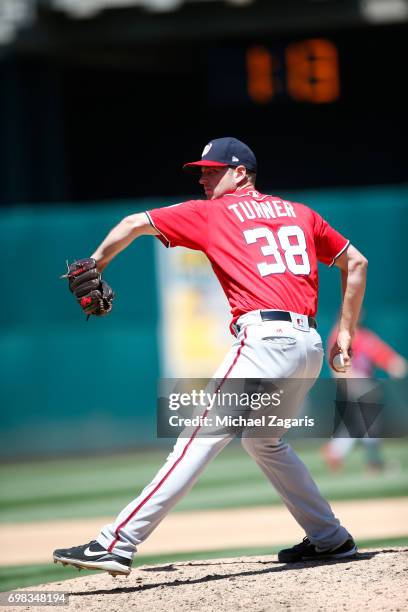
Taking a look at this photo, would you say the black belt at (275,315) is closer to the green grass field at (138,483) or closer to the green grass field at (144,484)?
the green grass field at (144,484)

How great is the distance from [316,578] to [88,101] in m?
11.6

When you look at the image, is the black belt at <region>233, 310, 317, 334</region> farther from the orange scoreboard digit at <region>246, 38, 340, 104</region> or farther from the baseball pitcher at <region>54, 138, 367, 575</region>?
the orange scoreboard digit at <region>246, 38, 340, 104</region>

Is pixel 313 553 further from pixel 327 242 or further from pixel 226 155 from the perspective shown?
pixel 226 155

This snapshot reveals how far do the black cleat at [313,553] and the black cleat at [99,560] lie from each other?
2.73 feet

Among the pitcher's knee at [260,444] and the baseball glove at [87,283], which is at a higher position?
the baseball glove at [87,283]

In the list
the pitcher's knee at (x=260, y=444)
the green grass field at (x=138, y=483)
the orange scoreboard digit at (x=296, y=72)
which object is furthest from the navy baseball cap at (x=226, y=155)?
the orange scoreboard digit at (x=296, y=72)

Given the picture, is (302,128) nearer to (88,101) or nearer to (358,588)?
(88,101)

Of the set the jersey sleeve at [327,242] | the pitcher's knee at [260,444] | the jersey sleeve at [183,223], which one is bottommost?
the pitcher's knee at [260,444]

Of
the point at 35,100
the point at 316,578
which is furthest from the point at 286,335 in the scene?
the point at 35,100

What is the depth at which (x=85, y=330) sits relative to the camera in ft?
35.9

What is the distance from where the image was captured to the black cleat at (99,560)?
13.8 feet

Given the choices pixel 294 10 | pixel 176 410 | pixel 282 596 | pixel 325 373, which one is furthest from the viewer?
pixel 294 10

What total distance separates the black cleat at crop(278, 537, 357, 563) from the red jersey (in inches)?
41.3

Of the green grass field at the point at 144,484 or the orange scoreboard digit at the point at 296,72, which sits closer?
the green grass field at the point at 144,484
